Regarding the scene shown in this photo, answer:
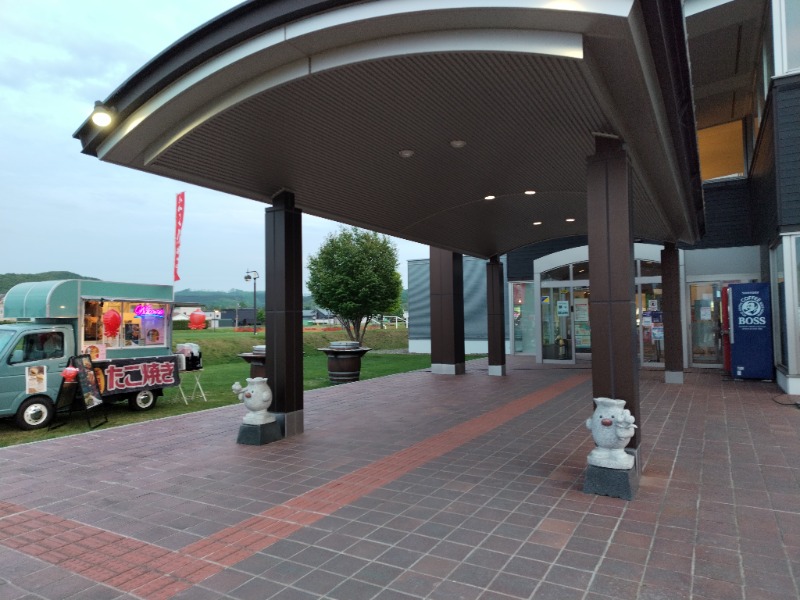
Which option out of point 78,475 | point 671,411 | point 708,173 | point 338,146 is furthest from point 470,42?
point 708,173

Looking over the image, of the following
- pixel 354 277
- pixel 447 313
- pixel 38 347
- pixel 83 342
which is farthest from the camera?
pixel 354 277

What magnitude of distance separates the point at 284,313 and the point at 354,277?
1595 cm

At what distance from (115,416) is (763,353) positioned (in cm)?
1358

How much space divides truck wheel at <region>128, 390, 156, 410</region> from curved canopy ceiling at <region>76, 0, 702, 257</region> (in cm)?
506

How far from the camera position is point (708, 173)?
15797mm

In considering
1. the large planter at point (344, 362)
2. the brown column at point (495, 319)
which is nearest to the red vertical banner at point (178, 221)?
the large planter at point (344, 362)

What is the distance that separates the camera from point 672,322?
39.2ft

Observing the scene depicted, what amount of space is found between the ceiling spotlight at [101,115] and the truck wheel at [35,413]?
5.11m

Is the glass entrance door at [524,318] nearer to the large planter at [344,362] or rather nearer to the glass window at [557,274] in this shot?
the glass window at [557,274]

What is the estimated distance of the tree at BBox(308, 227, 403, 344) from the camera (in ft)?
75.3

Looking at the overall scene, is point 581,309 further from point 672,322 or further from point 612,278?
point 612,278

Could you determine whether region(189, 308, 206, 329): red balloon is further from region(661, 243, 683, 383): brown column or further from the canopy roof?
region(661, 243, 683, 383): brown column

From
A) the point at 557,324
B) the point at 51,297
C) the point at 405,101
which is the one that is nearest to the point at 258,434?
the point at 405,101

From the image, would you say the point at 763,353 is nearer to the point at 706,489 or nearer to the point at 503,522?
the point at 706,489
